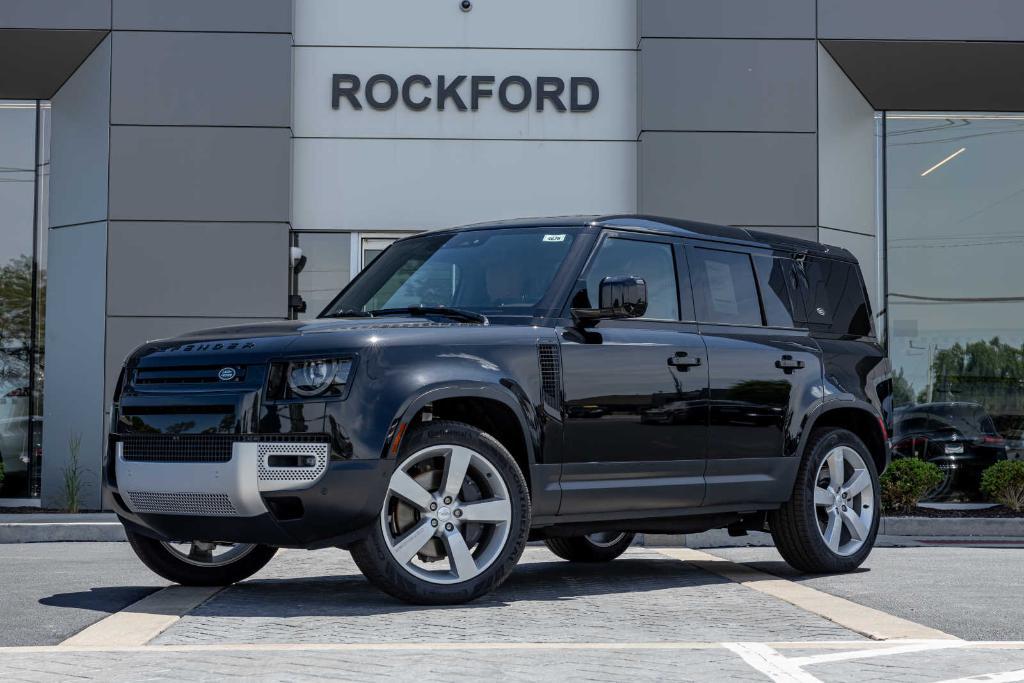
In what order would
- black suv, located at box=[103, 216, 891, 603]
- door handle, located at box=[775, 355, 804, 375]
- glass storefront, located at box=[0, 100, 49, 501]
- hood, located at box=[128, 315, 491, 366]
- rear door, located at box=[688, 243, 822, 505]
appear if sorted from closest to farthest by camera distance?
black suv, located at box=[103, 216, 891, 603]
hood, located at box=[128, 315, 491, 366]
rear door, located at box=[688, 243, 822, 505]
door handle, located at box=[775, 355, 804, 375]
glass storefront, located at box=[0, 100, 49, 501]

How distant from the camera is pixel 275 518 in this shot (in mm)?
6664

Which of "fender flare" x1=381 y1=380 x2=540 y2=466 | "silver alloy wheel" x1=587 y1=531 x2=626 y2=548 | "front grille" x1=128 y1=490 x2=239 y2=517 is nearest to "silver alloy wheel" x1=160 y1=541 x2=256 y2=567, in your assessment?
"front grille" x1=128 y1=490 x2=239 y2=517

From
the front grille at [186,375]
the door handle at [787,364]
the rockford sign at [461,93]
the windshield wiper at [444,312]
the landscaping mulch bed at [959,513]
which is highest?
the rockford sign at [461,93]

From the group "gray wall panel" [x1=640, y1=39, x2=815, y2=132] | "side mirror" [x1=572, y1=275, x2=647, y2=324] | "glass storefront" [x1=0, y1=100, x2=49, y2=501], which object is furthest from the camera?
"glass storefront" [x1=0, y1=100, x2=49, y2=501]

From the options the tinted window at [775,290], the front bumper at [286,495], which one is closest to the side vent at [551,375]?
the front bumper at [286,495]

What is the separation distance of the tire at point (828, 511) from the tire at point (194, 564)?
118 inches

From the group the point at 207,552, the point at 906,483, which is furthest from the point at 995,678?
the point at 906,483

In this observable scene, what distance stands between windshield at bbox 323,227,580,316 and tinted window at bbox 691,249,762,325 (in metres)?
0.95

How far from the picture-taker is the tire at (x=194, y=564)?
7.79 m

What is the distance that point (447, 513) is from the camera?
6957 millimetres

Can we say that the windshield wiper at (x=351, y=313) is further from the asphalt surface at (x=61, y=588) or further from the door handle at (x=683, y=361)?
the asphalt surface at (x=61, y=588)

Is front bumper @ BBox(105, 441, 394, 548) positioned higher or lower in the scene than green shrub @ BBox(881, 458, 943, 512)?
higher

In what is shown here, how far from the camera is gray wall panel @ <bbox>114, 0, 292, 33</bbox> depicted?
16.9 meters

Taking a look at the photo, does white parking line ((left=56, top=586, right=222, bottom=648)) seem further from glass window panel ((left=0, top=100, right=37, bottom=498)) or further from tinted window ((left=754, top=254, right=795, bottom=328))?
glass window panel ((left=0, top=100, right=37, bottom=498))
